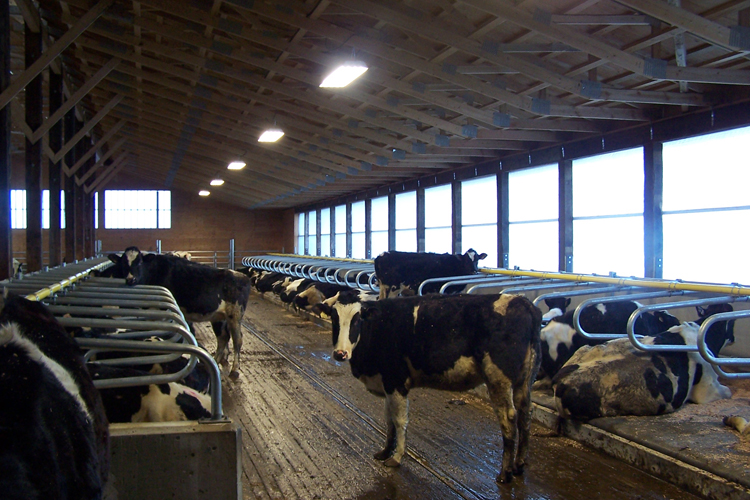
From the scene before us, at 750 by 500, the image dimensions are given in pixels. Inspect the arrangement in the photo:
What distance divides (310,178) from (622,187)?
9.79 m

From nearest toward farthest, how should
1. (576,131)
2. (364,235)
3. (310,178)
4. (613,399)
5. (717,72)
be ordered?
(613,399) → (717,72) → (576,131) → (310,178) → (364,235)

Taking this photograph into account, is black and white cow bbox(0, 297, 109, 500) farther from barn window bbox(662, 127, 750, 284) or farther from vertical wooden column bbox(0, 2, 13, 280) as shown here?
barn window bbox(662, 127, 750, 284)

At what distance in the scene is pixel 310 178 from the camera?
16562 mm

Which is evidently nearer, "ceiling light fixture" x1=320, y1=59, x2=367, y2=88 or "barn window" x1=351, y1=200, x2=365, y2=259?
"ceiling light fixture" x1=320, y1=59, x2=367, y2=88

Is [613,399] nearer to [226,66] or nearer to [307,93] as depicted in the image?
[307,93]

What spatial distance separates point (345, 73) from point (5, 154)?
3.60m

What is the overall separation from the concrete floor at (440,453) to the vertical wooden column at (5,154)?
100.0 inches

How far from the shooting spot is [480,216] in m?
12.4

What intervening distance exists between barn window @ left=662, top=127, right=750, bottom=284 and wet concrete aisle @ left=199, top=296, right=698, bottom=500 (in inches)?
154

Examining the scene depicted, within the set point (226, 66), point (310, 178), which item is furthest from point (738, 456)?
point (310, 178)

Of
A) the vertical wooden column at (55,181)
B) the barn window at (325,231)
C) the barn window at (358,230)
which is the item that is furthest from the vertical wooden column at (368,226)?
the vertical wooden column at (55,181)

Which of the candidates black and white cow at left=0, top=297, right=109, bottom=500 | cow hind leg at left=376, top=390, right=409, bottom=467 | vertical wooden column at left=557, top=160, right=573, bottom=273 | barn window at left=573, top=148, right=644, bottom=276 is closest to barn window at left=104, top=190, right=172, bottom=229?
vertical wooden column at left=557, top=160, right=573, bottom=273

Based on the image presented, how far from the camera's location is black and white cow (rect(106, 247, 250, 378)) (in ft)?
22.2

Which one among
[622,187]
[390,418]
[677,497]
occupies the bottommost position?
[677,497]
